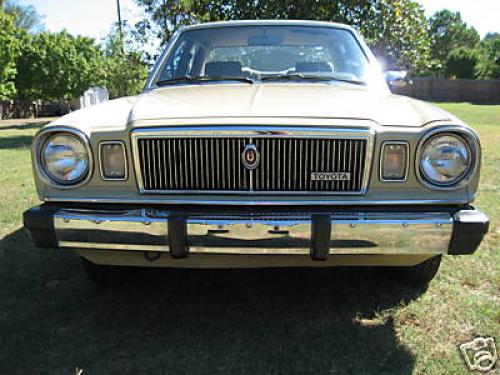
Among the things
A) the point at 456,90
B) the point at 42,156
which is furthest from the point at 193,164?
the point at 456,90

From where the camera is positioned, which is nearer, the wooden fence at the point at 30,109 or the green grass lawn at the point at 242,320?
the green grass lawn at the point at 242,320

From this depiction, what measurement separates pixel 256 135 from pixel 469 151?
1009 millimetres

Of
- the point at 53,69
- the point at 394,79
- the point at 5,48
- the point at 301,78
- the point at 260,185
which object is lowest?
the point at 53,69

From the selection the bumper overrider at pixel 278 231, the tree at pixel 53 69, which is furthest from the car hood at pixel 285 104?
the tree at pixel 53 69

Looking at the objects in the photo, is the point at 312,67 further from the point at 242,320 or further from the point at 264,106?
the point at 242,320

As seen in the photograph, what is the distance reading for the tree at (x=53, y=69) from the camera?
19.6 m

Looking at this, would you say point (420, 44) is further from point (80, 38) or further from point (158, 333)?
point (80, 38)

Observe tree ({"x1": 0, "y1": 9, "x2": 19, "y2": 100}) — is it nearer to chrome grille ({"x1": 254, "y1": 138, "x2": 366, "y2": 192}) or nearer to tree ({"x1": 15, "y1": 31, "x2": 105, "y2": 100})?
tree ({"x1": 15, "y1": 31, "x2": 105, "y2": 100})

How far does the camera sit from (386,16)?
959cm

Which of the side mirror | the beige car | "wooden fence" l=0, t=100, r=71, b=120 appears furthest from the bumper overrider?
"wooden fence" l=0, t=100, r=71, b=120

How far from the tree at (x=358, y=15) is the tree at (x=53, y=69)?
Result: 441 inches

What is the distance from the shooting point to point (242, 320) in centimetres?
266

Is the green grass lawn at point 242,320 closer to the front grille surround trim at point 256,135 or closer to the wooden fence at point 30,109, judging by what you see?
the front grille surround trim at point 256,135

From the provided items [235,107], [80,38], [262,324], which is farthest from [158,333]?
[80,38]
